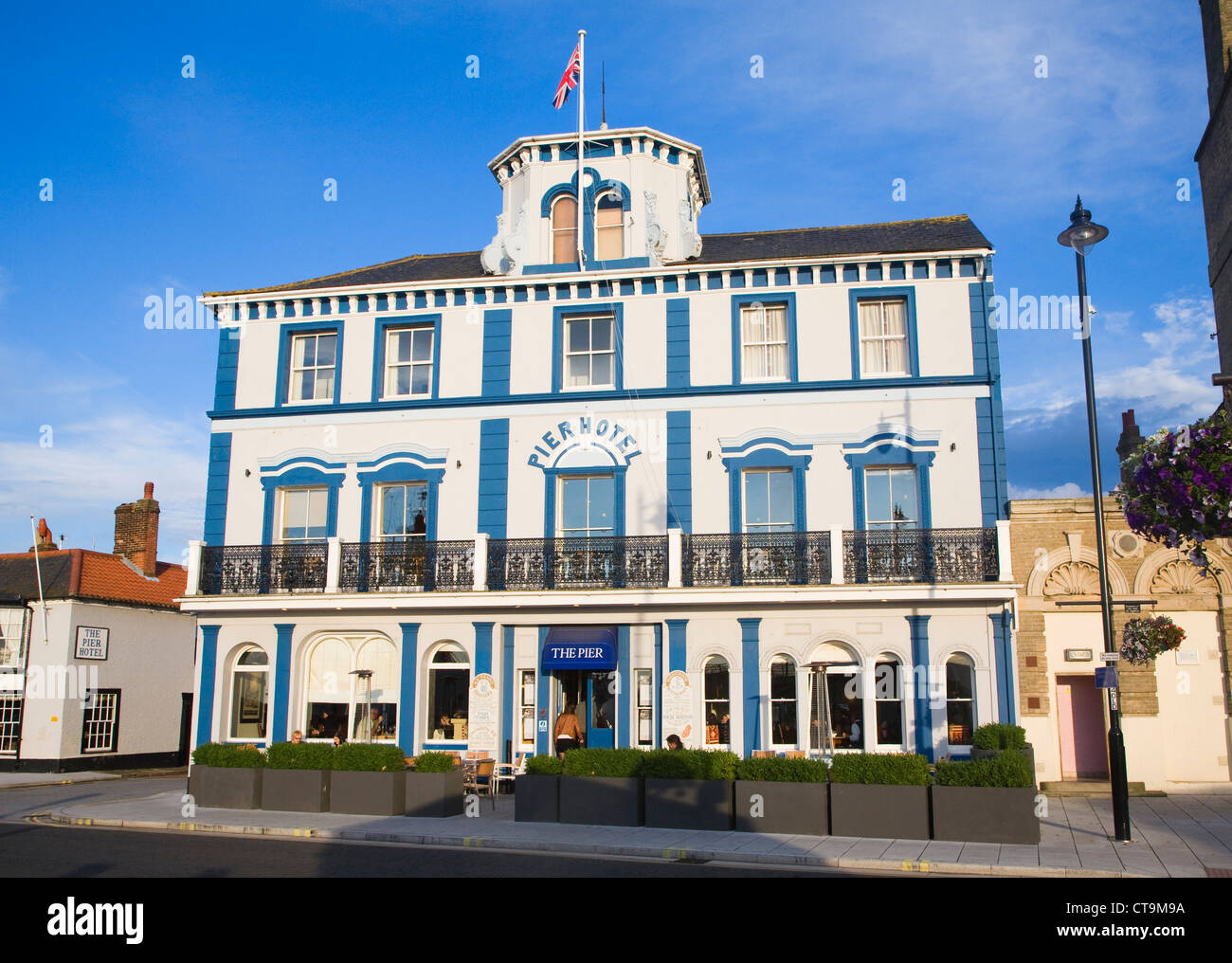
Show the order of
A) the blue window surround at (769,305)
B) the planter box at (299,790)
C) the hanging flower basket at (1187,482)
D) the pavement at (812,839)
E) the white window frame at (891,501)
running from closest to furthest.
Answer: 1. the hanging flower basket at (1187,482)
2. the pavement at (812,839)
3. the planter box at (299,790)
4. the white window frame at (891,501)
5. the blue window surround at (769,305)

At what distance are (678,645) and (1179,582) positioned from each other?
393 inches

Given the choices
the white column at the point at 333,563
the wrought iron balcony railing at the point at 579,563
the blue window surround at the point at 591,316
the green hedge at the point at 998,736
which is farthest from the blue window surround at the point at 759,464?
the white column at the point at 333,563

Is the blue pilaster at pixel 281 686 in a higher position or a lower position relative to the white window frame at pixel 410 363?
lower

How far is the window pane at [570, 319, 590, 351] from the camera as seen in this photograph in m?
23.2

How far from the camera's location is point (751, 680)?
2073 cm

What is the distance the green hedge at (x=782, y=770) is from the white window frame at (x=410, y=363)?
38.2ft

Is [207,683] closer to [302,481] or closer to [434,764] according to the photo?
[302,481]

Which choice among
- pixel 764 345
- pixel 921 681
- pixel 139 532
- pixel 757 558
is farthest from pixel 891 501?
pixel 139 532

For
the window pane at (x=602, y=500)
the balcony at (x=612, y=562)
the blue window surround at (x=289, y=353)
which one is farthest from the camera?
the blue window surround at (x=289, y=353)

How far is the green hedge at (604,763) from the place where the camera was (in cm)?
1612

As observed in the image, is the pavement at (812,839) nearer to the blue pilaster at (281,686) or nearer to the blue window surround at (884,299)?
the blue pilaster at (281,686)
